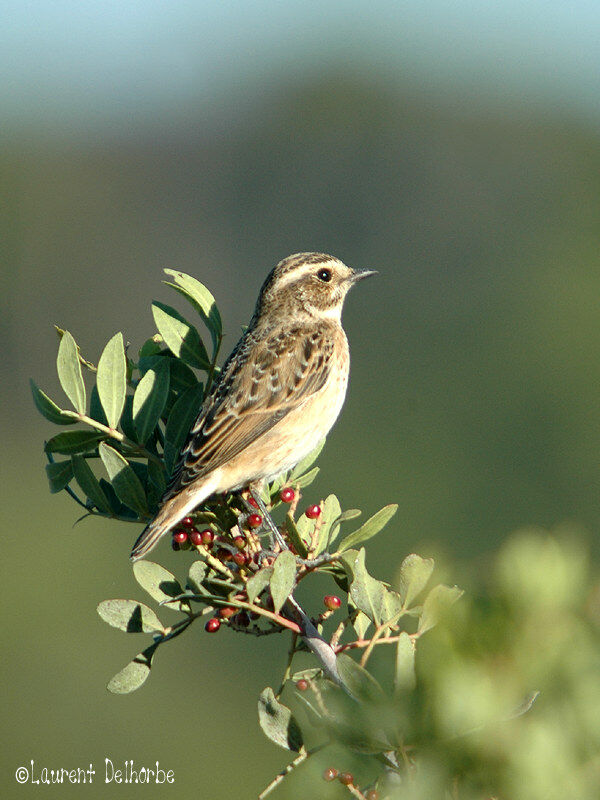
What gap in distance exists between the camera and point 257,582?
3021mm

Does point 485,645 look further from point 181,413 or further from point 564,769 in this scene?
point 181,413

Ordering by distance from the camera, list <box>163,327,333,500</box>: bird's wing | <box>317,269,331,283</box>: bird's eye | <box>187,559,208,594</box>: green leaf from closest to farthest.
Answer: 1. <box>187,559,208,594</box>: green leaf
2. <box>163,327,333,500</box>: bird's wing
3. <box>317,269,331,283</box>: bird's eye

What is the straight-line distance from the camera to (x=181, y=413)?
411 centimetres

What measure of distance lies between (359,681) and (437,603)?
0.58 meters

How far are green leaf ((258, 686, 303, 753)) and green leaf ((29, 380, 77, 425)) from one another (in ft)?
4.76

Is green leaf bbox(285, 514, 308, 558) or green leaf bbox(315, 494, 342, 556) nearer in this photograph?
green leaf bbox(285, 514, 308, 558)

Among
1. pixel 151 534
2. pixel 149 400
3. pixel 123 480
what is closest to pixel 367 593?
pixel 123 480

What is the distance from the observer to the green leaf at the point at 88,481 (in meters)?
3.58

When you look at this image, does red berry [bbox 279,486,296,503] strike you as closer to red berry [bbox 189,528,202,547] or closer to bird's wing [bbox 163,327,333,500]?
red berry [bbox 189,528,202,547]

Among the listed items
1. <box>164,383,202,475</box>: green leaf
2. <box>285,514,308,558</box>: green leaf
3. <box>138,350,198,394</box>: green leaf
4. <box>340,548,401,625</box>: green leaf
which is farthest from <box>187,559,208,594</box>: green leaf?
<box>138,350,198,394</box>: green leaf

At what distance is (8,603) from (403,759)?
56.4 feet

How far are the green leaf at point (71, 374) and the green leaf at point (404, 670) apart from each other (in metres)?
1.93

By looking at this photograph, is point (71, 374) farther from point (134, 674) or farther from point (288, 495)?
point (134, 674)

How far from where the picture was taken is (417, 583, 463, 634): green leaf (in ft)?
5.20
